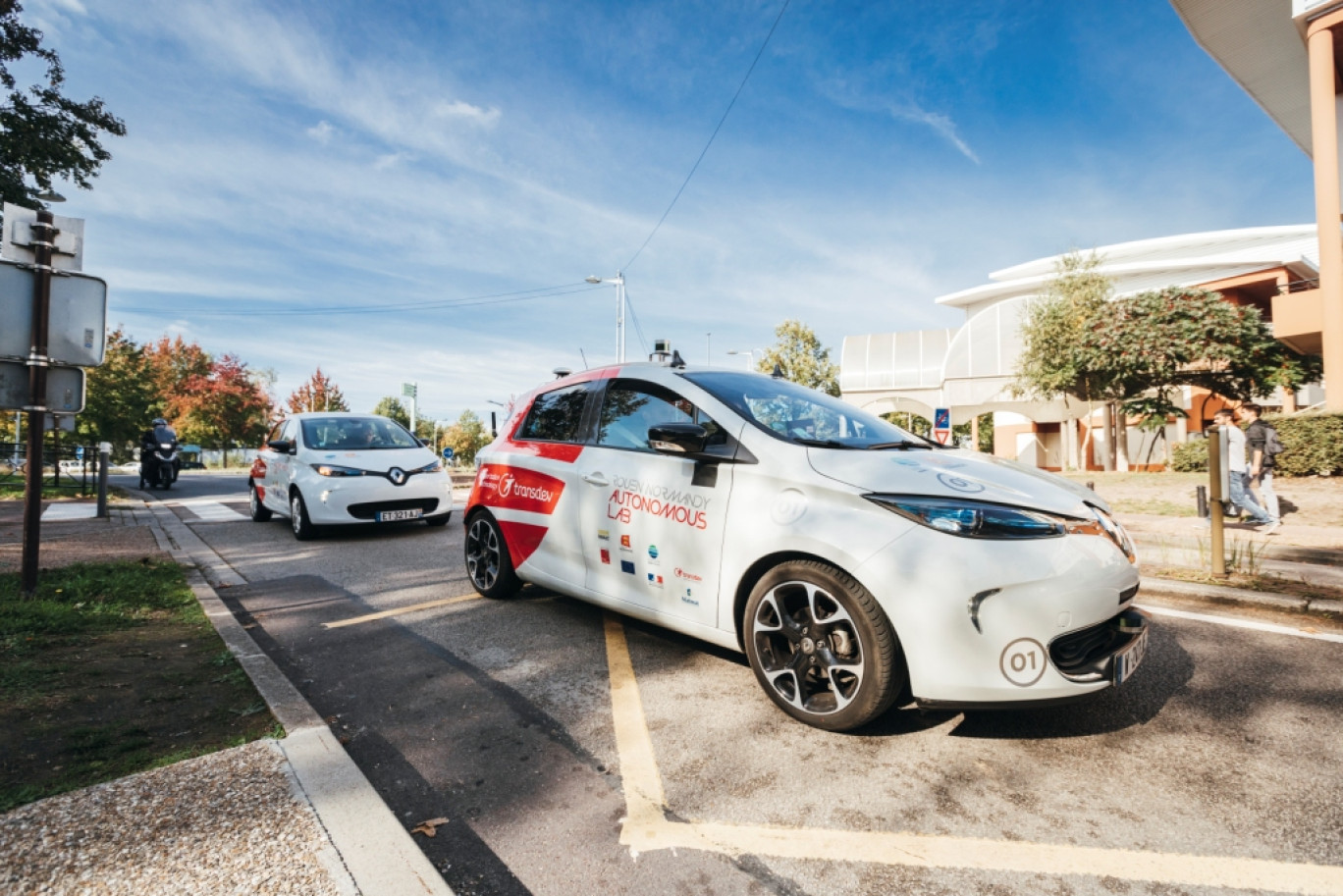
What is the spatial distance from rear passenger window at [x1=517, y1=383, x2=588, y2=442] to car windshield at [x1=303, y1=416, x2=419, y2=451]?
14.9 ft

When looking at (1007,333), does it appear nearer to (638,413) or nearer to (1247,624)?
(1247,624)

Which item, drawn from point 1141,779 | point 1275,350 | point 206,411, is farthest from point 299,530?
point 206,411

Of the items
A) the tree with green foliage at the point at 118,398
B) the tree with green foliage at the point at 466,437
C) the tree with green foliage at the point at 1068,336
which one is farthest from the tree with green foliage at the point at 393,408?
the tree with green foliage at the point at 1068,336

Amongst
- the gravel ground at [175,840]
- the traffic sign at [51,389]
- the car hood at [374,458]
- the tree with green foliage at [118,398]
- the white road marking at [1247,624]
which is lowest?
the gravel ground at [175,840]

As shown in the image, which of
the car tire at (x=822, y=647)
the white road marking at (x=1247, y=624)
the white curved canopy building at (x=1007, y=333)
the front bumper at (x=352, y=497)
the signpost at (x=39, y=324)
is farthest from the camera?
the white curved canopy building at (x=1007, y=333)

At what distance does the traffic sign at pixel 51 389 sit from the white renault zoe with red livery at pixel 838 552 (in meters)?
3.70

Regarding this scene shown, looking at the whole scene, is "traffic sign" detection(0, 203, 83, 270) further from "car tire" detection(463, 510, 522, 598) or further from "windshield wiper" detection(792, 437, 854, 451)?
"windshield wiper" detection(792, 437, 854, 451)

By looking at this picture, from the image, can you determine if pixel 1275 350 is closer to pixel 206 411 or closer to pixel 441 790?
pixel 441 790

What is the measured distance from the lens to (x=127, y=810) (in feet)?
6.70

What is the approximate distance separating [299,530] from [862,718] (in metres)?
7.53

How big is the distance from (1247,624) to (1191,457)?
46.8 ft

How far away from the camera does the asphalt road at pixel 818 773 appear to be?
1887 mm

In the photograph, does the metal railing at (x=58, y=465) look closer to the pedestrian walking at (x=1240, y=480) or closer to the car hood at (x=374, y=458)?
the car hood at (x=374, y=458)

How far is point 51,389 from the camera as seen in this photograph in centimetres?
459
